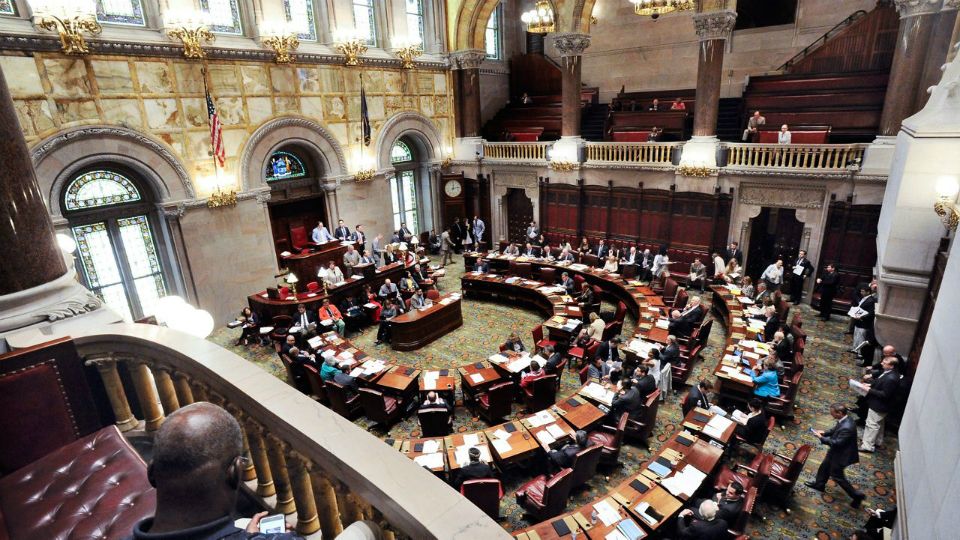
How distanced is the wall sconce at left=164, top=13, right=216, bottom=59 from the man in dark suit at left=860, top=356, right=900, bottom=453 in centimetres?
1634

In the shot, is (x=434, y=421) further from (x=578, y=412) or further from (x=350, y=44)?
(x=350, y=44)

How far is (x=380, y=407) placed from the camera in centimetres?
880

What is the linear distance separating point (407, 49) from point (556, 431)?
15.2m

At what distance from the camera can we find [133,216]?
12.7 meters

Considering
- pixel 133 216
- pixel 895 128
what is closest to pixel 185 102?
pixel 133 216

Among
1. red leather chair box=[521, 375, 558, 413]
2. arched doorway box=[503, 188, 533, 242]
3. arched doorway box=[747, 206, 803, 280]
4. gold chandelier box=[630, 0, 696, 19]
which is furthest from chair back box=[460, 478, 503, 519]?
arched doorway box=[503, 188, 533, 242]

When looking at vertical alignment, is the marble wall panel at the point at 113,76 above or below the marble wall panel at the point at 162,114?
above

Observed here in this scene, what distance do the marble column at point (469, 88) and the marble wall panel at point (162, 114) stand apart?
10923 mm

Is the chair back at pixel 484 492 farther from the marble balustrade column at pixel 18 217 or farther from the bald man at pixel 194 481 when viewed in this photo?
the marble balustrade column at pixel 18 217

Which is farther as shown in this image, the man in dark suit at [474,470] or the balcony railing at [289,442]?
the man in dark suit at [474,470]

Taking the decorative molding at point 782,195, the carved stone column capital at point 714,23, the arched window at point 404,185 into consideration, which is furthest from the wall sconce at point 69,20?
the decorative molding at point 782,195

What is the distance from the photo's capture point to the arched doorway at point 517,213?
20828 millimetres

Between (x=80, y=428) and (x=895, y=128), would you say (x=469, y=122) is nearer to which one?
(x=895, y=128)

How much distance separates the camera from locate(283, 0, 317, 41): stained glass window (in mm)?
14614
